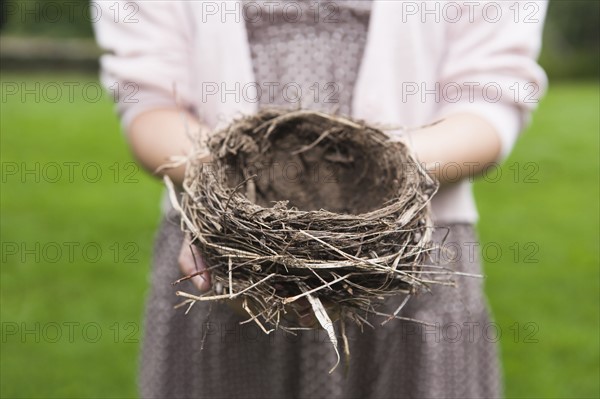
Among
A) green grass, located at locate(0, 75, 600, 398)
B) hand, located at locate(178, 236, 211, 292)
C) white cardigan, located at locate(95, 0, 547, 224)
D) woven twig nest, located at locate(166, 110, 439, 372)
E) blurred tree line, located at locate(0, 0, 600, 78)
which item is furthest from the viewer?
blurred tree line, located at locate(0, 0, 600, 78)

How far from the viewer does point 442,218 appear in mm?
1545

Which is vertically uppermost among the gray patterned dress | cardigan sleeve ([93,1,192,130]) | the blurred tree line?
the blurred tree line

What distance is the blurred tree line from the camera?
18.7m

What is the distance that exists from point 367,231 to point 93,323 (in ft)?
7.78

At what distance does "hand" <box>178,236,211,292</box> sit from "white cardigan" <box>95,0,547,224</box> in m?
0.30

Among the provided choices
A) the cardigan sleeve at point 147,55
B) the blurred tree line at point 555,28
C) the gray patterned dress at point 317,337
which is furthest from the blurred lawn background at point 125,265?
the blurred tree line at point 555,28

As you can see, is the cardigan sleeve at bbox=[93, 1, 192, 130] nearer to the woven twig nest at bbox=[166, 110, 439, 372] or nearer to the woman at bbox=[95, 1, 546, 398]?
the woman at bbox=[95, 1, 546, 398]

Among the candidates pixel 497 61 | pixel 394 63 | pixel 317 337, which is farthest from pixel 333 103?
pixel 317 337

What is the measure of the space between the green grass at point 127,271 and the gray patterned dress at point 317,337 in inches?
53.4

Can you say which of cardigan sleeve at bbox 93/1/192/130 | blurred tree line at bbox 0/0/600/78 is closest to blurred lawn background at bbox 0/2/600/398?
cardigan sleeve at bbox 93/1/192/130

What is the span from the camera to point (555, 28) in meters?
22.2

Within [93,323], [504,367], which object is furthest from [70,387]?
[504,367]

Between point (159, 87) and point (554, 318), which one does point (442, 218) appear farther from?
point (554, 318)

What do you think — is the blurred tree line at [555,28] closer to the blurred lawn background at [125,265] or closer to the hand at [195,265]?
the blurred lawn background at [125,265]
